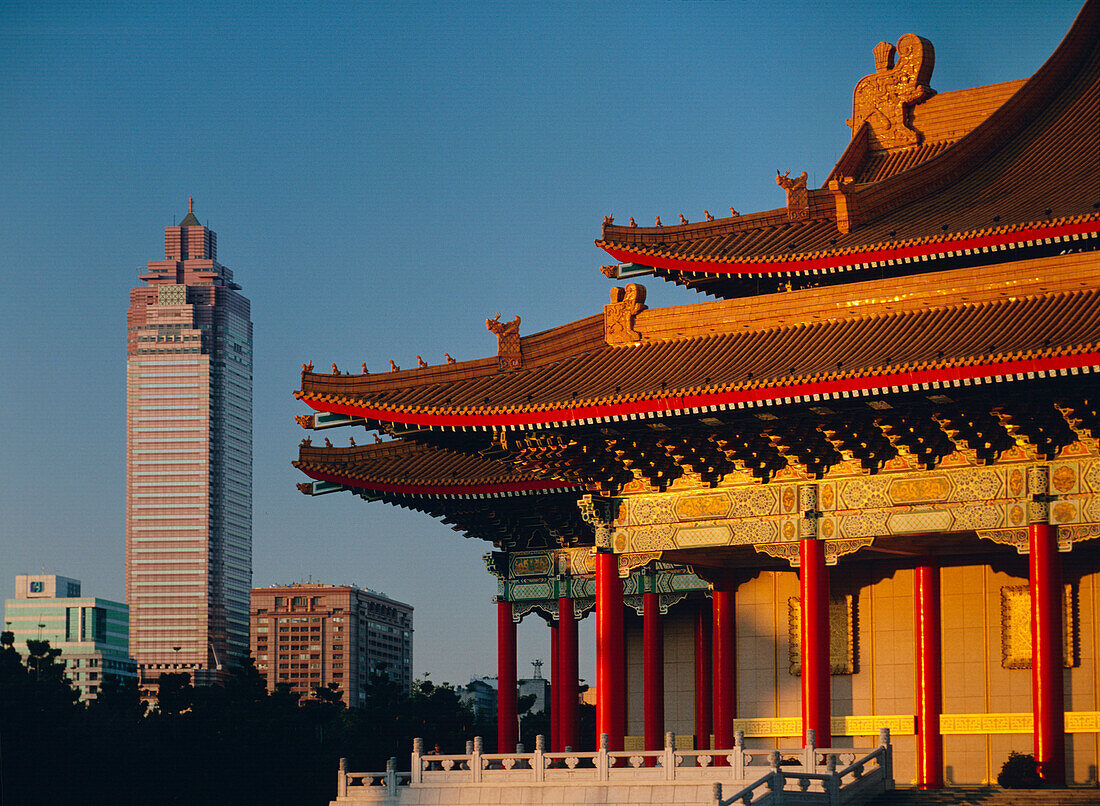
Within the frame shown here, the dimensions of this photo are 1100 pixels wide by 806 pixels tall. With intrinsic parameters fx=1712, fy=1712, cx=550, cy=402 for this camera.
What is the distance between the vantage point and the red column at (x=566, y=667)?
32250 mm

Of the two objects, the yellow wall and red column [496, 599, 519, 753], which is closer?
the yellow wall

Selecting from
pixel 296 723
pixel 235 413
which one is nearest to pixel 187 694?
→ pixel 296 723

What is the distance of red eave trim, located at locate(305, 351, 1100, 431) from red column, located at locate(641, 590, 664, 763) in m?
6.22

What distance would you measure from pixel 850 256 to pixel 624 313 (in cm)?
389

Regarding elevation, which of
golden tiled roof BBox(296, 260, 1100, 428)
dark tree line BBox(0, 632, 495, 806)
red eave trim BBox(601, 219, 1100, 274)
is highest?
red eave trim BBox(601, 219, 1100, 274)

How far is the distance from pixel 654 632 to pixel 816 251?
7.56m

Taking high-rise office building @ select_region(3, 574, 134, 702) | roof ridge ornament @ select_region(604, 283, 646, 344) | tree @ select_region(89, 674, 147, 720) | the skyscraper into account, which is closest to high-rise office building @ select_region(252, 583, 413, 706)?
the skyscraper

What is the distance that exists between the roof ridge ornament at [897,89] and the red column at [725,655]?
10604 mm

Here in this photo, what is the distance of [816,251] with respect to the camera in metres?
29.1

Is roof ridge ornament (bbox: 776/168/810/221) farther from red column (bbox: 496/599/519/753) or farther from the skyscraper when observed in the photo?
the skyscraper

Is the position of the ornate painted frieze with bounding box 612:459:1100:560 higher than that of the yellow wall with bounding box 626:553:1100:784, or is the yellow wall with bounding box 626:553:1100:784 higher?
the ornate painted frieze with bounding box 612:459:1100:560

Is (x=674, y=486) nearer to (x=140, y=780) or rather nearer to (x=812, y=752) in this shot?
(x=812, y=752)

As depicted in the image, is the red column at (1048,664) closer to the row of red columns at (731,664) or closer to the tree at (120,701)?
the row of red columns at (731,664)

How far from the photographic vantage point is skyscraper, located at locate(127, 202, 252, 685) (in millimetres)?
192625
